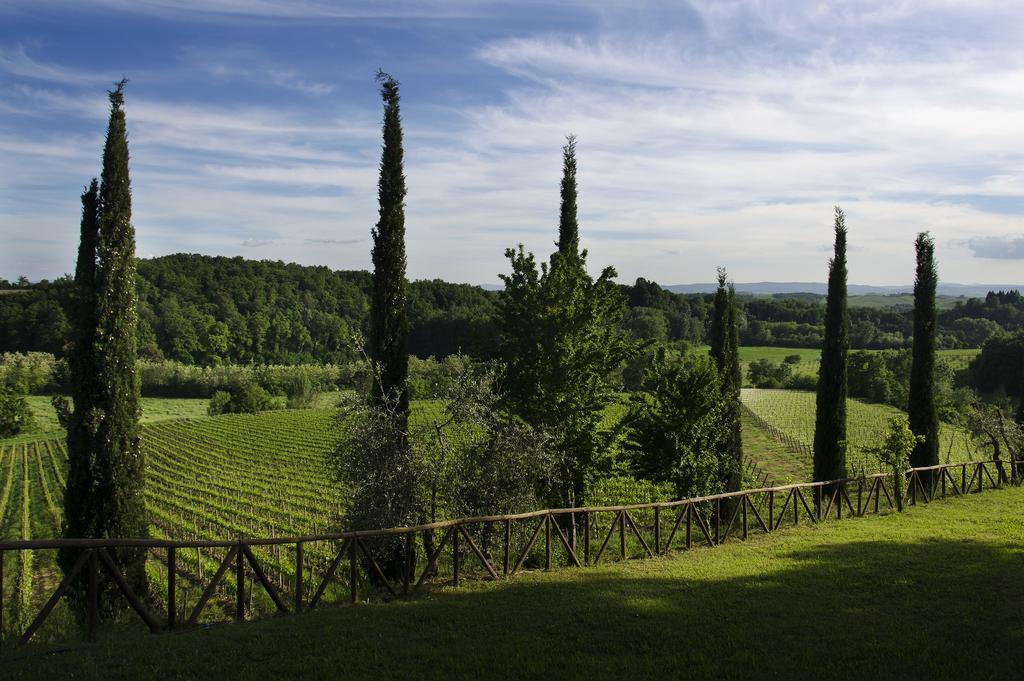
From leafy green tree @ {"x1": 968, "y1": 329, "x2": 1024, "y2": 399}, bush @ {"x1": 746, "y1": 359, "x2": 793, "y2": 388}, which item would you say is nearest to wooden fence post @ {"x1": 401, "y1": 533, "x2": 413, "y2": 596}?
leafy green tree @ {"x1": 968, "y1": 329, "x2": 1024, "y2": 399}

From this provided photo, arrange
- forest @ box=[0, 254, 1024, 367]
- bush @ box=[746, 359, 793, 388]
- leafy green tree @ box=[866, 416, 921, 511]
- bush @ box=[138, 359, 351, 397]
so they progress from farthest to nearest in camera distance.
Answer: forest @ box=[0, 254, 1024, 367], bush @ box=[138, 359, 351, 397], bush @ box=[746, 359, 793, 388], leafy green tree @ box=[866, 416, 921, 511]

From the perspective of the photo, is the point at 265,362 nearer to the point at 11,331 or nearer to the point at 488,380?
the point at 11,331

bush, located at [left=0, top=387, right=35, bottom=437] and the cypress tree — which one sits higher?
the cypress tree

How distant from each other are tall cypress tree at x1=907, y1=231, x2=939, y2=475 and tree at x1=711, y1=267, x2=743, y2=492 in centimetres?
747

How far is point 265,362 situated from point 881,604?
113 m

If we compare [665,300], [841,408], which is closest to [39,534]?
[841,408]

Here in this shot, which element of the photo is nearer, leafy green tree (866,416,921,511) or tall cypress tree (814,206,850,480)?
leafy green tree (866,416,921,511)

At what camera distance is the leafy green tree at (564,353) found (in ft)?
60.6

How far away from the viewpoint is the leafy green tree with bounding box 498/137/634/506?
18469 mm

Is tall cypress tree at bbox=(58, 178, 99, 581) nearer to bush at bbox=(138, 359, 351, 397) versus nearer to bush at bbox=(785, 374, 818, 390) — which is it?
bush at bbox=(138, 359, 351, 397)

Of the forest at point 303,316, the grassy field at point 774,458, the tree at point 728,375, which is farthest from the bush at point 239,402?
the tree at point 728,375

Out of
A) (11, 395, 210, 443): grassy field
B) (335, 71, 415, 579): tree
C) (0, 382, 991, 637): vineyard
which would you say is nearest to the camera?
(335, 71, 415, 579): tree

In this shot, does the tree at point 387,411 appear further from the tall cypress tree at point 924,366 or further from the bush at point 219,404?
the bush at point 219,404

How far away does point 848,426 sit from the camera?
49.7 metres
